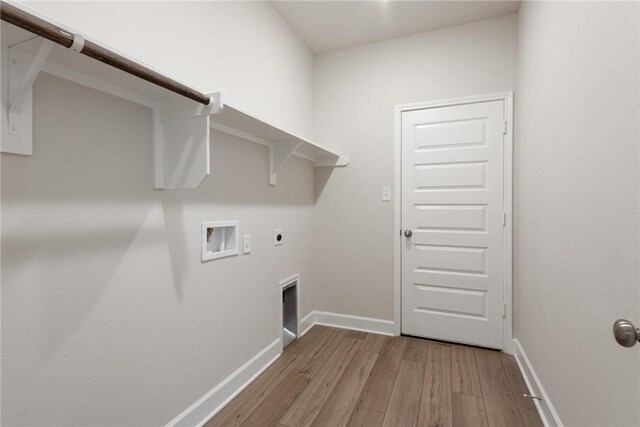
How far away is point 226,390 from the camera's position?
175 cm

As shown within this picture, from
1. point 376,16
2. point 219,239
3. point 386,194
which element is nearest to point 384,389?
point 219,239

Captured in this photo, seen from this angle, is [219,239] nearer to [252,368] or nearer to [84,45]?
[252,368]

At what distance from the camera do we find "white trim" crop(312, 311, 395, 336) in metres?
2.72

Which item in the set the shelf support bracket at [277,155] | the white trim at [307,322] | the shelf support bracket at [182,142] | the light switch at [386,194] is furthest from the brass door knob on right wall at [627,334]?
the white trim at [307,322]

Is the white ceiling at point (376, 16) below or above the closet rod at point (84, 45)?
above

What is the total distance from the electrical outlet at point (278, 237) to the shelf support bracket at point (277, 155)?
1.27 ft

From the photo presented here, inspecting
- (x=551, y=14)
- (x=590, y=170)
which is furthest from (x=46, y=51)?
(x=551, y=14)

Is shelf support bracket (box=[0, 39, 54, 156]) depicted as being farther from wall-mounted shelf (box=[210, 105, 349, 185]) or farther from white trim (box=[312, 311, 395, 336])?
white trim (box=[312, 311, 395, 336])

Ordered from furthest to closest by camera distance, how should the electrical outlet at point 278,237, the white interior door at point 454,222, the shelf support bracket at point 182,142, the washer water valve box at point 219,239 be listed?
the white interior door at point 454,222
the electrical outlet at point 278,237
the washer water valve box at point 219,239
the shelf support bracket at point 182,142

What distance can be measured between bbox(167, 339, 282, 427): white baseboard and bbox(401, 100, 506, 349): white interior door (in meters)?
1.25

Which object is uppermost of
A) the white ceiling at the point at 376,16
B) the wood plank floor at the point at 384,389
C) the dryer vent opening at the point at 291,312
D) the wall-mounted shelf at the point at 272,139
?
the white ceiling at the point at 376,16

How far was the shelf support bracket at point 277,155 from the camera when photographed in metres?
2.17

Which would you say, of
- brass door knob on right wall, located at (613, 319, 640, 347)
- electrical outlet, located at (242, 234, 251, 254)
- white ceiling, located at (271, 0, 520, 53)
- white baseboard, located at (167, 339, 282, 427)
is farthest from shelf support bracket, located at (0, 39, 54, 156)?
white ceiling, located at (271, 0, 520, 53)

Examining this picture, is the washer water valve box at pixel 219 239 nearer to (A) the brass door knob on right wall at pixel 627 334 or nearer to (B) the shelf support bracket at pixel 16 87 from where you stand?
(B) the shelf support bracket at pixel 16 87
